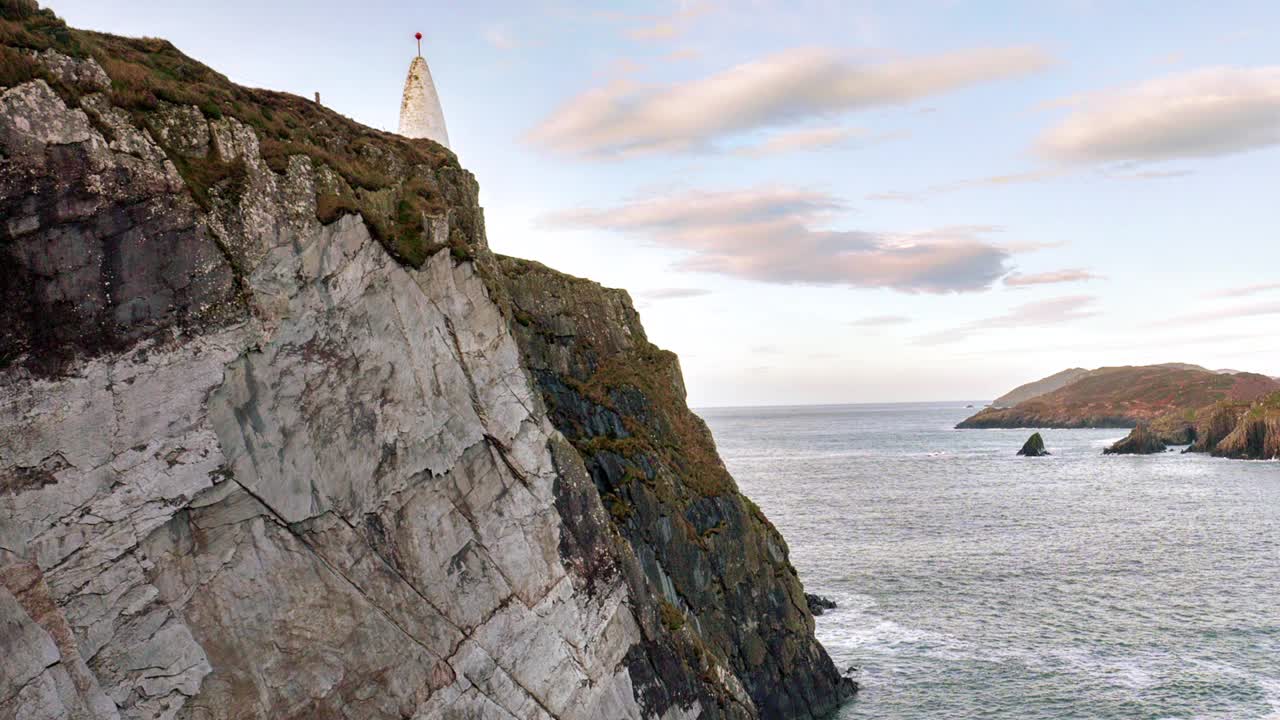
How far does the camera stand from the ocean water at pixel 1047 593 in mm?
44312

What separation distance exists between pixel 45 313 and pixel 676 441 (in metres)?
28.7

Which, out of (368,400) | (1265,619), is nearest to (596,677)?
(368,400)

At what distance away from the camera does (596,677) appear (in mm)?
29797

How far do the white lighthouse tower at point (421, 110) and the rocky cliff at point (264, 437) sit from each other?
11.9ft

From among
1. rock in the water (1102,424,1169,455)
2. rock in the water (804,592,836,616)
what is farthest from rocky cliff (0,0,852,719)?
rock in the water (1102,424,1169,455)

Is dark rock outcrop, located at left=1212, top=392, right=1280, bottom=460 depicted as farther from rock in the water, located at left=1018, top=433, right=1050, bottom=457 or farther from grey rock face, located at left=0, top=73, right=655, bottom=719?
grey rock face, located at left=0, top=73, right=655, bottom=719

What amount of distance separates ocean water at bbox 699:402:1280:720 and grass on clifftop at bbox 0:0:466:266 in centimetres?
3292

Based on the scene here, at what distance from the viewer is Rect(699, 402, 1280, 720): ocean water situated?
44.3 meters

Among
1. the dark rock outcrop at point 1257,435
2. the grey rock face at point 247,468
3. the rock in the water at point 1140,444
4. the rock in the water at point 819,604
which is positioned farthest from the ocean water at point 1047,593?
the rock in the water at point 1140,444

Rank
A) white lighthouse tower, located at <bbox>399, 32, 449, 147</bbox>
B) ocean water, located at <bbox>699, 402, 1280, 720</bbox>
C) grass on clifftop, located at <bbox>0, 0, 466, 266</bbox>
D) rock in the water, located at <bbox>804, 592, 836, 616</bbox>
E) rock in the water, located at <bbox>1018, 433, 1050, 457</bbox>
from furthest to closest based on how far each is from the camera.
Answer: rock in the water, located at <bbox>1018, 433, 1050, 457</bbox>, rock in the water, located at <bbox>804, 592, 836, 616</bbox>, ocean water, located at <bbox>699, 402, 1280, 720</bbox>, white lighthouse tower, located at <bbox>399, 32, 449, 147</bbox>, grass on clifftop, located at <bbox>0, 0, 466, 266</bbox>

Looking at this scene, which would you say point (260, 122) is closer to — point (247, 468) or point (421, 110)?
point (247, 468)

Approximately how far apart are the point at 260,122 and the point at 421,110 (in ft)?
39.6

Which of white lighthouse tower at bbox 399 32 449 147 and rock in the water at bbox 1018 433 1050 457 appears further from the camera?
rock in the water at bbox 1018 433 1050 457

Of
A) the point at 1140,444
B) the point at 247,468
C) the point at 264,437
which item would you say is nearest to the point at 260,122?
the point at 264,437
